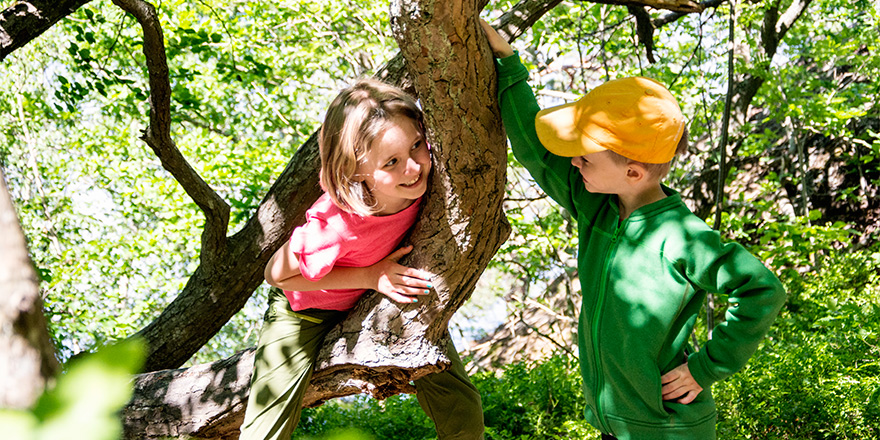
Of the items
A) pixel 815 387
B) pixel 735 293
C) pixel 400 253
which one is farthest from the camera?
pixel 815 387

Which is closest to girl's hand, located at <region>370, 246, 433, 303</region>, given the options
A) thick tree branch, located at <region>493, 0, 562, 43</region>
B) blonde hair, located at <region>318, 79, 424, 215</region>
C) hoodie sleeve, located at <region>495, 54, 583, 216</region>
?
blonde hair, located at <region>318, 79, 424, 215</region>

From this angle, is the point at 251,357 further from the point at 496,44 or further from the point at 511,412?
the point at 511,412

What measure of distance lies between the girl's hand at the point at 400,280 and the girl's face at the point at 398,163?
225 millimetres

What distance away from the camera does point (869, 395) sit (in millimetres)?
3555

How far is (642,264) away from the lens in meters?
1.97

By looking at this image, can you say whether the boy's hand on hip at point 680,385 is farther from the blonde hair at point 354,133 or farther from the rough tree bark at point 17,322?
the rough tree bark at point 17,322

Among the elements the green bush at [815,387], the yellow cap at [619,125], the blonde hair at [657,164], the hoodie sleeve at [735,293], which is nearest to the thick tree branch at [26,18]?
the yellow cap at [619,125]

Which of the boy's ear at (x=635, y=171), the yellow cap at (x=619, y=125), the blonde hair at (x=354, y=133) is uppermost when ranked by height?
the blonde hair at (x=354, y=133)

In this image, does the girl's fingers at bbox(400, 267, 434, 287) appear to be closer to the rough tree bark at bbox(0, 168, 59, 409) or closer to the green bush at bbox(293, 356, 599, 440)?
the rough tree bark at bbox(0, 168, 59, 409)

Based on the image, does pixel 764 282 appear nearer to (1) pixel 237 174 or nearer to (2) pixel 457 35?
(2) pixel 457 35

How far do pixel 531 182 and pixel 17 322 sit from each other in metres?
6.15

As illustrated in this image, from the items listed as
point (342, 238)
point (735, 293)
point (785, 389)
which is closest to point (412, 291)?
point (342, 238)

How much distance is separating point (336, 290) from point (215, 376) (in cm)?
68

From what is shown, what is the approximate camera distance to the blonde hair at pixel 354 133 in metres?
1.97
